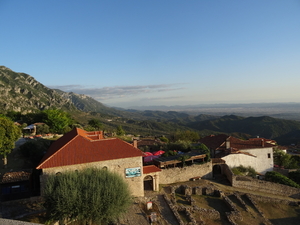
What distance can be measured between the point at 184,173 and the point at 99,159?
1153cm

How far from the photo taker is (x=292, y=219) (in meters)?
21.2

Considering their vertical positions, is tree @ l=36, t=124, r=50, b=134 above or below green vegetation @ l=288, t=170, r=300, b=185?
above

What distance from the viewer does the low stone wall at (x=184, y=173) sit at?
2312 cm

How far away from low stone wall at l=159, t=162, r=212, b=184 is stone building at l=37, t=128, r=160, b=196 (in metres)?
3.68

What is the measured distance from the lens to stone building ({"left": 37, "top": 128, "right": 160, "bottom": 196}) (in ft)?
53.9

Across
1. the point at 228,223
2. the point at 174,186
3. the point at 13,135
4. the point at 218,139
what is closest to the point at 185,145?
the point at 218,139

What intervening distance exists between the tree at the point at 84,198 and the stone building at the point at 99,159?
5.11 ft

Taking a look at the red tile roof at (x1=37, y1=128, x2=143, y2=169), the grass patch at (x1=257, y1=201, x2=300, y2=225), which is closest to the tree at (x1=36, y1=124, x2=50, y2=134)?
the red tile roof at (x1=37, y1=128, x2=143, y2=169)

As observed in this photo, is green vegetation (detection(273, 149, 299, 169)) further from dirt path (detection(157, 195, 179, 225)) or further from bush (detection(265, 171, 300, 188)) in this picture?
dirt path (detection(157, 195, 179, 225))

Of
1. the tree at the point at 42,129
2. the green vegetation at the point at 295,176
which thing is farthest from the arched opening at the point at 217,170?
the tree at the point at 42,129

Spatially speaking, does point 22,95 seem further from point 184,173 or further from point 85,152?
point 184,173

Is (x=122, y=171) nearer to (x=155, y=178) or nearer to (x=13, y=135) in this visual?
(x=155, y=178)

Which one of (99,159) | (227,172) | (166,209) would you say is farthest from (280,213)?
(99,159)

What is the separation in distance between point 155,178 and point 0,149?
16994mm
